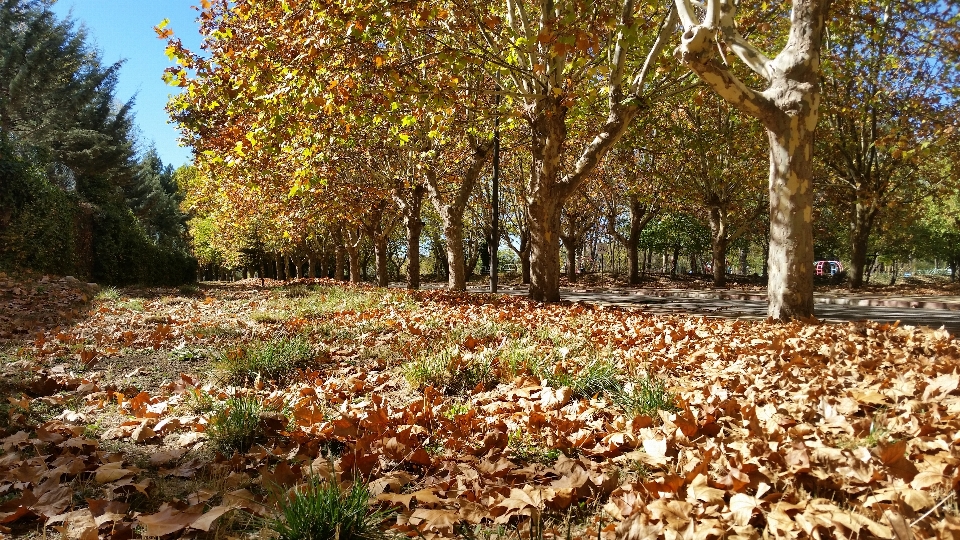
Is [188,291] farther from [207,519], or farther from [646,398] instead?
[646,398]

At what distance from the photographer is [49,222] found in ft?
46.6

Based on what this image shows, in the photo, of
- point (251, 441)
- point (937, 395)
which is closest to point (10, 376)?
point (251, 441)

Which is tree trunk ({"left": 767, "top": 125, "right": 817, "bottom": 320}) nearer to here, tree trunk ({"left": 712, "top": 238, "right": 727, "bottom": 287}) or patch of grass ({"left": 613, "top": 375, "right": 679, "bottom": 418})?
patch of grass ({"left": 613, "top": 375, "right": 679, "bottom": 418})

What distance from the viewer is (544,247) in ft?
32.7

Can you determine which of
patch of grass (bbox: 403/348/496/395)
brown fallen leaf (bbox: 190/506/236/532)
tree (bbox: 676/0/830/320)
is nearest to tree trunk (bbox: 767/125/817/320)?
tree (bbox: 676/0/830/320)

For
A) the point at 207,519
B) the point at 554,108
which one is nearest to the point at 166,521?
the point at 207,519

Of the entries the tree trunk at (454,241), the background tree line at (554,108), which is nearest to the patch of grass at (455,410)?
the background tree line at (554,108)

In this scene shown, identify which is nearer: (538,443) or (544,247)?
(538,443)

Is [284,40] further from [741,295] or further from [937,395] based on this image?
[741,295]

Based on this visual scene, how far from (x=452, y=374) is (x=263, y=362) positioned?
2.00 metres

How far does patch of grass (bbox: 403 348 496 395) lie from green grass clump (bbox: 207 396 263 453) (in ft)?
4.50

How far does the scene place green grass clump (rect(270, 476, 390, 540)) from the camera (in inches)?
72.5

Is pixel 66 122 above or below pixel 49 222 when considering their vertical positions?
above

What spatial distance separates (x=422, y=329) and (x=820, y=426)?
4809 mm
